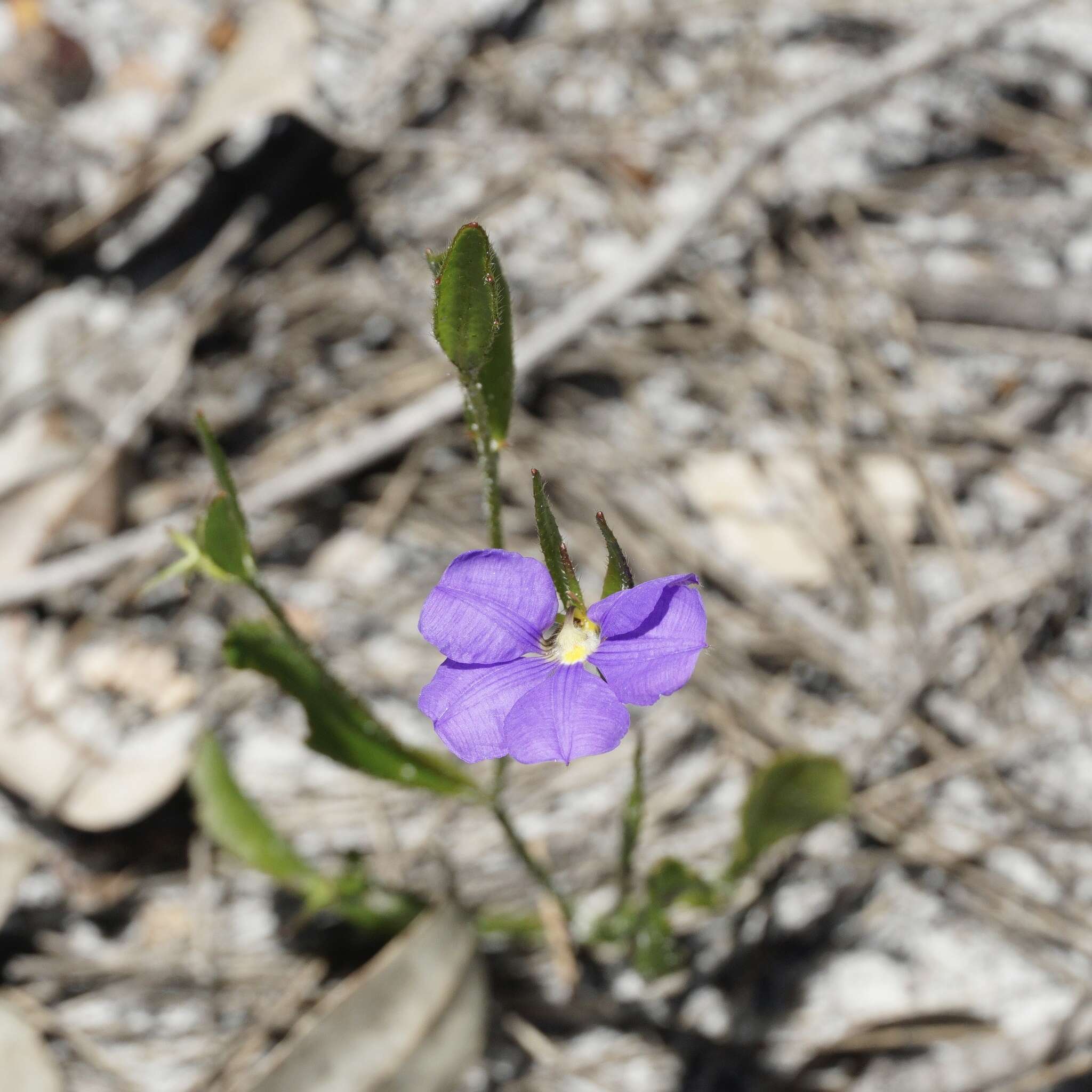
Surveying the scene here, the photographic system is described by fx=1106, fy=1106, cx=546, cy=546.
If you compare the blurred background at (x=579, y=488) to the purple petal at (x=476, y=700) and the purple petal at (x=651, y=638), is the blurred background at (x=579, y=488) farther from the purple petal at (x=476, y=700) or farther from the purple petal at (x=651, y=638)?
the purple petal at (x=651, y=638)

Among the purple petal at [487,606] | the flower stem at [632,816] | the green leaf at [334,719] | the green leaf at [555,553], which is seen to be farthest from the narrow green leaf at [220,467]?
the flower stem at [632,816]

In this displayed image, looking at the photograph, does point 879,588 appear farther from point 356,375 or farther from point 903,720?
point 356,375

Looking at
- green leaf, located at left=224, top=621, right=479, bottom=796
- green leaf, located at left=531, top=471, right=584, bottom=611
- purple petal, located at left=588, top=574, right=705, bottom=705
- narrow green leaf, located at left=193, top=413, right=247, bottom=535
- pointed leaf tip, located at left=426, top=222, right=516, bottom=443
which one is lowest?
green leaf, located at left=224, top=621, right=479, bottom=796

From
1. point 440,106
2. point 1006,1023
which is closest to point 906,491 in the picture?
point 1006,1023

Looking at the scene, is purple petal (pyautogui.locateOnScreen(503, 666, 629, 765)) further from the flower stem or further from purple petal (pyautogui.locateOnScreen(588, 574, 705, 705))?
the flower stem

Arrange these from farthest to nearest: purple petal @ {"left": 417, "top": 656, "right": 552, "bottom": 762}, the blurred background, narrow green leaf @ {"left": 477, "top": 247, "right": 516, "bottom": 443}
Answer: the blurred background, narrow green leaf @ {"left": 477, "top": 247, "right": 516, "bottom": 443}, purple petal @ {"left": 417, "top": 656, "right": 552, "bottom": 762}

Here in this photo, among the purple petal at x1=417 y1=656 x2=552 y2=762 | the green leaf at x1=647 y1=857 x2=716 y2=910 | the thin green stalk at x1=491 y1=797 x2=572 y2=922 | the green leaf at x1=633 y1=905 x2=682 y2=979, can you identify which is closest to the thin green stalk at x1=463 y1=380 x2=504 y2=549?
the purple petal at x1=417 y1=656 x2=552 y2=762
